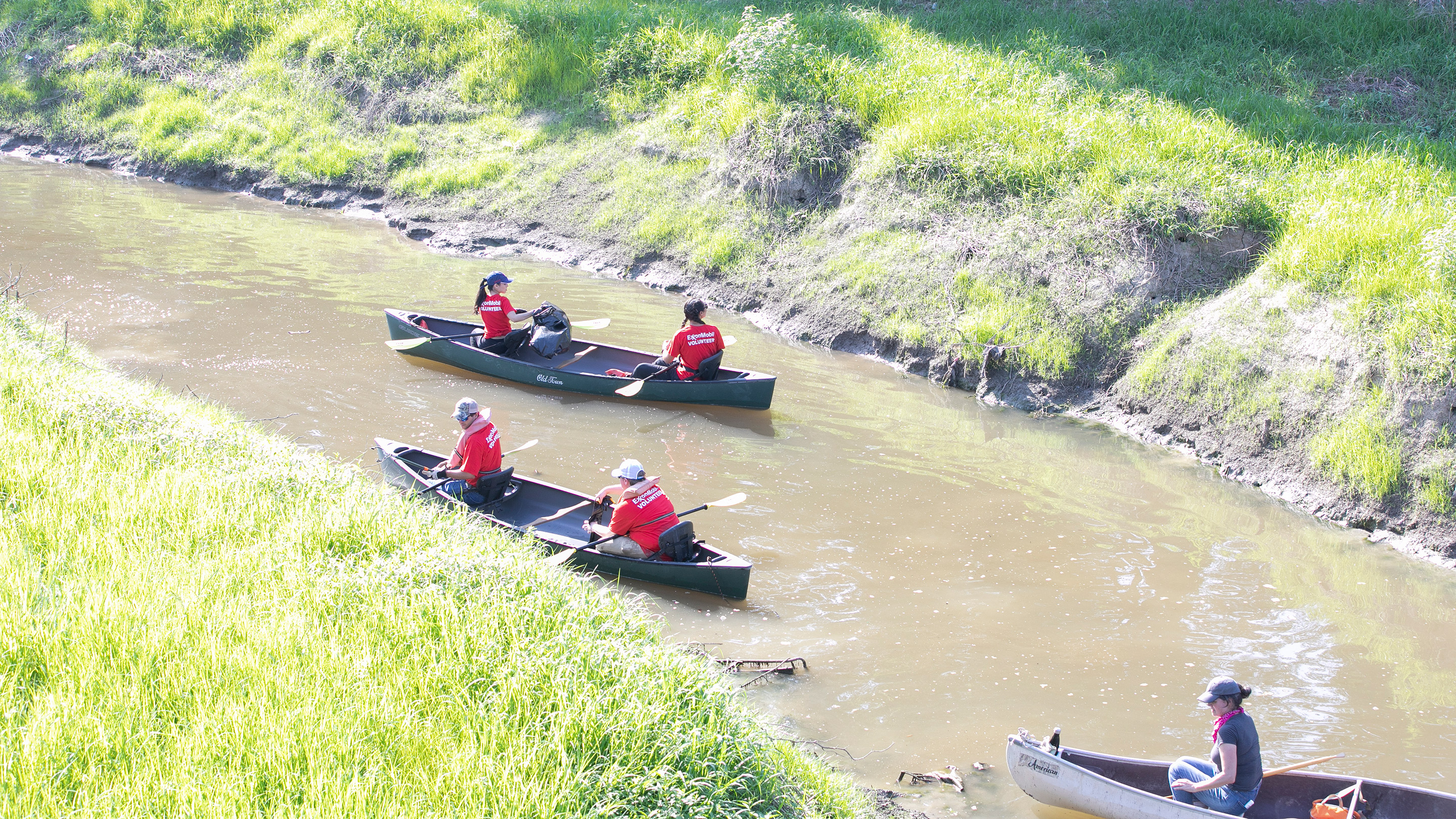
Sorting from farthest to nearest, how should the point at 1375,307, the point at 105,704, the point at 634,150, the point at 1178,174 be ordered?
1. the point at 634,150
2. the point at 1178,174
3. the point at 1375,307
4. the point at 105,704

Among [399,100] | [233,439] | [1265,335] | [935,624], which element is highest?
[399,100]

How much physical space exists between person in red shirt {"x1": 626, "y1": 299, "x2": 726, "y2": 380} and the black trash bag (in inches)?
57.1

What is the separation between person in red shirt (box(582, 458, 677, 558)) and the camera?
8938mm

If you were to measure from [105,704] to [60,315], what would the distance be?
12509 millimetres

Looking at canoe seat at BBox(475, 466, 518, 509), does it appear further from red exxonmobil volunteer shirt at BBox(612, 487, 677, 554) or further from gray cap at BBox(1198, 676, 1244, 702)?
gray cap at BBox(1198, 676, 1244, 702)

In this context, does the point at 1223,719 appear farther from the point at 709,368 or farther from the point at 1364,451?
the point at 709,368

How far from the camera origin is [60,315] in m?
15.1

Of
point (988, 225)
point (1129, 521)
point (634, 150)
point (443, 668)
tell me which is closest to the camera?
point (443, 668)

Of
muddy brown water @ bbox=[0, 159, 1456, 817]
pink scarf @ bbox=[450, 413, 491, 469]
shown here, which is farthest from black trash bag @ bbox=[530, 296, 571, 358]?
pink scarf @ bbox=[450, 413, 491, 469]

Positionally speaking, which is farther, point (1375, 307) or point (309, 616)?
point (1375, 307)

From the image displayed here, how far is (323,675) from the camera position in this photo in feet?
17.0

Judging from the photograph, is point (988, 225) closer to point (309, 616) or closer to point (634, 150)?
point (634, 150)

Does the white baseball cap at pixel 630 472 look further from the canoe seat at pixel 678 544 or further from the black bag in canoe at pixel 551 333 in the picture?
the black bag in canoe at pixel 551 333

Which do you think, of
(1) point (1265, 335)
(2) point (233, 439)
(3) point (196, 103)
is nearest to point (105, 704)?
(2) point (233, 439)
